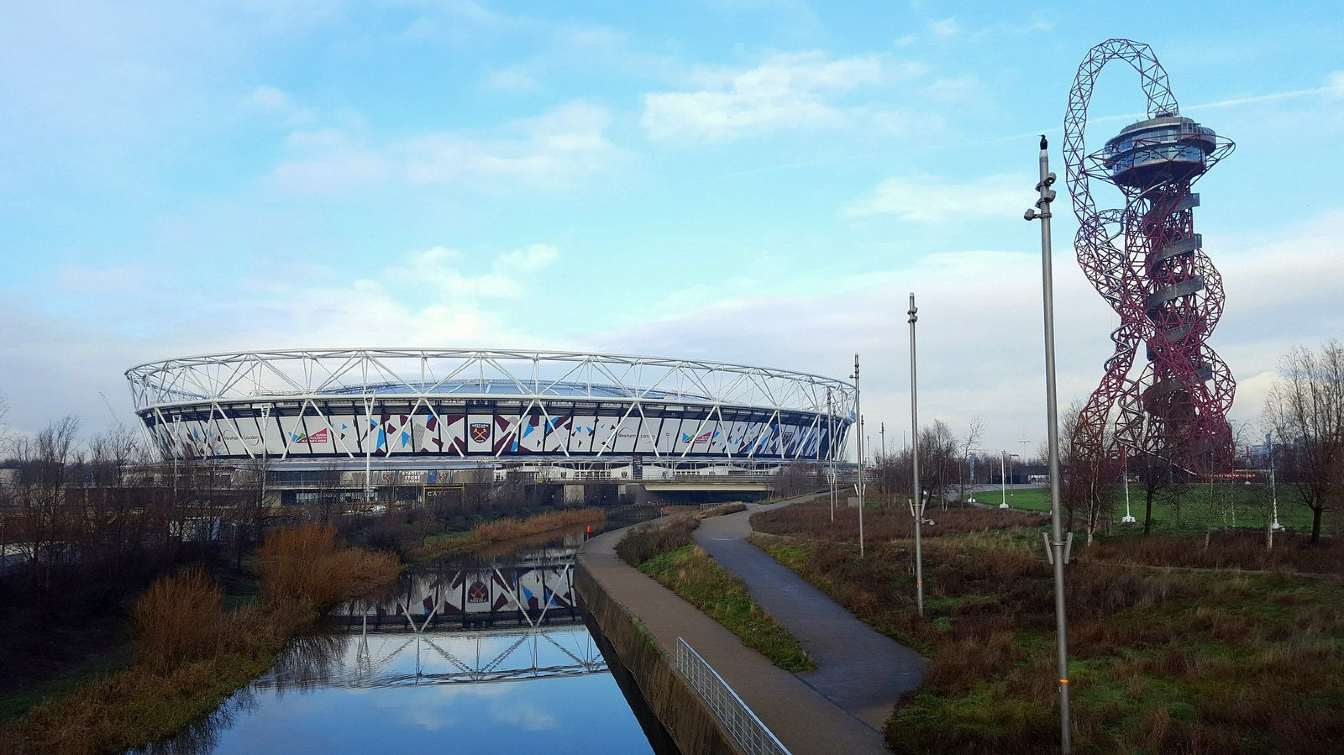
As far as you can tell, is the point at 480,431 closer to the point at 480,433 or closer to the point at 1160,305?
the point at 480,433

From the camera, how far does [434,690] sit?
18.6 metres

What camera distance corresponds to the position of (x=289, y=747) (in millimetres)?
14625

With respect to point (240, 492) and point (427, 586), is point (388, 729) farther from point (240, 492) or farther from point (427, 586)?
point (240, 492)

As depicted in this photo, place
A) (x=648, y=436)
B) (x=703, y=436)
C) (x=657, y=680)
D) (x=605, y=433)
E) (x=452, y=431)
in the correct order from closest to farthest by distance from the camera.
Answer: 1. (x=657, y=680)
2. (x=452, y=431)
3. (x=605, y=433)
4. (x=648, y=436)
5. (x=703, y=436)

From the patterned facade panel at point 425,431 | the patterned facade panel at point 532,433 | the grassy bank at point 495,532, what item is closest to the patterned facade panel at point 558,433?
the patterned facade panel at point 425,431

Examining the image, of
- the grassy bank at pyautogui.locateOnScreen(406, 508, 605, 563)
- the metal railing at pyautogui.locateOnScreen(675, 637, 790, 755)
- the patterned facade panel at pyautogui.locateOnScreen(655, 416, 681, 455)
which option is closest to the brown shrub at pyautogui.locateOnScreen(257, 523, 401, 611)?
the grassy bank at pyautogui.locateOnScreen(406, 508, 605, 563)

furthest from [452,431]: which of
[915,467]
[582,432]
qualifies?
[915,467]

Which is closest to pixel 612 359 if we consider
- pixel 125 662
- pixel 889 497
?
pixel 889 497

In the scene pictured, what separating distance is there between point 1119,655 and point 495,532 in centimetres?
3936

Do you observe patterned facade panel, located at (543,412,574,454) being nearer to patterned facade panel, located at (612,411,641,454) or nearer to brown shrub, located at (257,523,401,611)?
patterned facade panel, located at (612,411,641,454)

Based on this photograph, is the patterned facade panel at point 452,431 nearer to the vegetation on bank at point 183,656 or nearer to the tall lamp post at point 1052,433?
the vegetation on bank at point 183,656

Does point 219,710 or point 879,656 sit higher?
point 879,656

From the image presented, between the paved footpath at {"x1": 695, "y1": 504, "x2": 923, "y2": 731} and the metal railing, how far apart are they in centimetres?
139

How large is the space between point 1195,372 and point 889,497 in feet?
47.6
